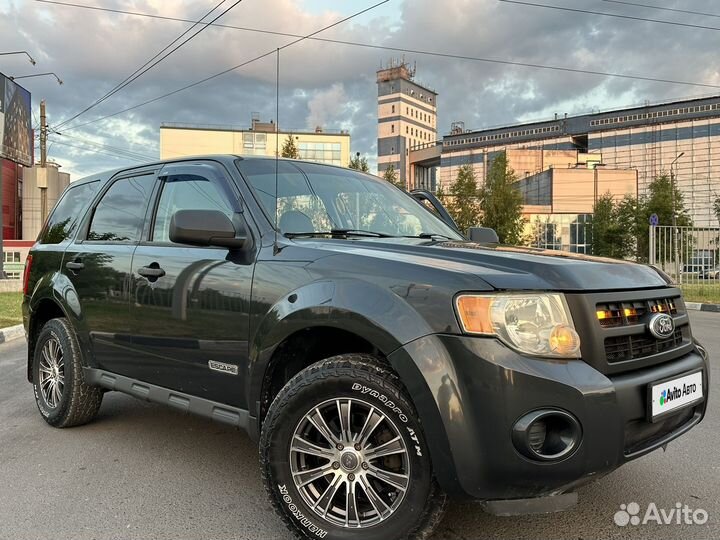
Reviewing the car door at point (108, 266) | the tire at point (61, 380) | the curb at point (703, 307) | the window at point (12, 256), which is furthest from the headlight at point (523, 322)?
the window at point (12, 256)

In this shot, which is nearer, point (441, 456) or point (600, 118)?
point (441, 456)

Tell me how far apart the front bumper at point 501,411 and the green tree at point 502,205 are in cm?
2880

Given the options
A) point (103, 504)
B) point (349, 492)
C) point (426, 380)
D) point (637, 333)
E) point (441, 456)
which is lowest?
point (103, 504)

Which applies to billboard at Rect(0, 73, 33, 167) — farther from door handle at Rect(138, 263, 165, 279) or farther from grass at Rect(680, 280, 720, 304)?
grass at Rect(680, 280, 720, 304)

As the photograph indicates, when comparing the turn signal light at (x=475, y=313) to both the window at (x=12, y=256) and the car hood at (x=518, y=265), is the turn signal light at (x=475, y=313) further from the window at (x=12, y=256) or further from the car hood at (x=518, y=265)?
the window at (x=12, y=256)

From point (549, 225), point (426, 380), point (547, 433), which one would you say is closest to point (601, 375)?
point (547, 433)

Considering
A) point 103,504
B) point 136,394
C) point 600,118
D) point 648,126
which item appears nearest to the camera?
point 103,504

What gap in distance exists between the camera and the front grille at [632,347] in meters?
2.21

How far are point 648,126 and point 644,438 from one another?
92.4 meters

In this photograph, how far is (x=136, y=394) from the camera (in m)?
3.51

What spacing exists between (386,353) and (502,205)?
Result: 29612 millimetres

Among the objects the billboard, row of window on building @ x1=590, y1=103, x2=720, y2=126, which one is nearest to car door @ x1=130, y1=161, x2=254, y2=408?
the billboard

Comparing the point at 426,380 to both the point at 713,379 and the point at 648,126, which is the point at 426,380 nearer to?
the point at 713,379

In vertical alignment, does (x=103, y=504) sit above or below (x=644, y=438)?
below
